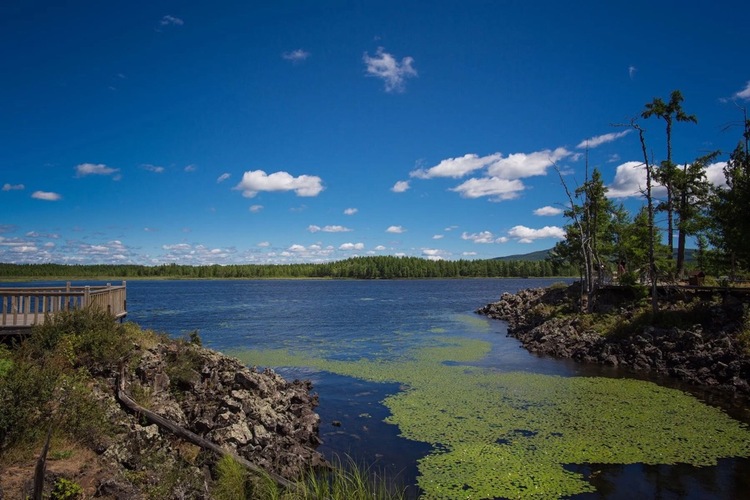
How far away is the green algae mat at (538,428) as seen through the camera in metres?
13.0

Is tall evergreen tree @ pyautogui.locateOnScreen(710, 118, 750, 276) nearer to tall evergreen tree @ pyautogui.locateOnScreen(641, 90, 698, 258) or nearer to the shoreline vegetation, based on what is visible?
tall evergreen tree @ pyautogui.locateOnScreen(641, 90, 698, 258)

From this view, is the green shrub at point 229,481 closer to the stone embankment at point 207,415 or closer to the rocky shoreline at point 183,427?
the rocky shoreline at point 183,427

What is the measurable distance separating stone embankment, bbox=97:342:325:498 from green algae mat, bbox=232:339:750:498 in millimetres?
3796

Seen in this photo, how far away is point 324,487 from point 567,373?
67.0 feet

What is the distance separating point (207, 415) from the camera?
14.7 metres

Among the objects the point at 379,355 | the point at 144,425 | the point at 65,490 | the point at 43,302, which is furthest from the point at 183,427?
the point at 379,355

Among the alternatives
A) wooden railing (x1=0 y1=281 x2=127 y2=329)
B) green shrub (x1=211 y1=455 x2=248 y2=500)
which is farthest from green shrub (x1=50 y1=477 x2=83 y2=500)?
wooden railing (x1=0 y1=281 x2=127 y2=329)

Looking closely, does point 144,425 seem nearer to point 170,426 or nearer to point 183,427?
point 170,426

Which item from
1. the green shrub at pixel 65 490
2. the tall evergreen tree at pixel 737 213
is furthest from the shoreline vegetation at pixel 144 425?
the tall evergreen tree at pixel 737 213

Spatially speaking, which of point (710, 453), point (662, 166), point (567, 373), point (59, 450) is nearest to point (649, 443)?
point (710, 453)

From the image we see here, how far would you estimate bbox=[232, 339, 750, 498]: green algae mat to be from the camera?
1305 centimetres

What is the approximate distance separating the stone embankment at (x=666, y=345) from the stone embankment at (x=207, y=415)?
18489 millimetres

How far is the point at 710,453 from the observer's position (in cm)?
1442

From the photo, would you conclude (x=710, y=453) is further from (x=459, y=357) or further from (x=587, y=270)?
(x=587, y=270)
